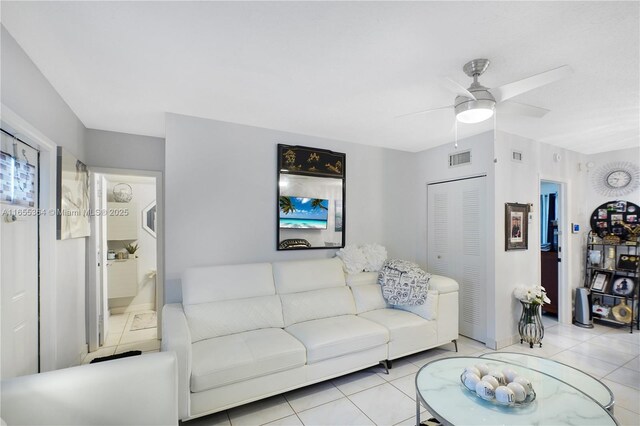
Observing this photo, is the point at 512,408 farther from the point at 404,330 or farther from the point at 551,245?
the point at 551,245

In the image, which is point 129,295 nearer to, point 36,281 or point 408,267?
point 36,281

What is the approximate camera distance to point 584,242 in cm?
440

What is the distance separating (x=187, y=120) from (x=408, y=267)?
2.76 metres

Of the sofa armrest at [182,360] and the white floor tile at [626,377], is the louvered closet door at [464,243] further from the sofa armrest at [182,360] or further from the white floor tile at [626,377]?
the sofa armrest at [182,360]

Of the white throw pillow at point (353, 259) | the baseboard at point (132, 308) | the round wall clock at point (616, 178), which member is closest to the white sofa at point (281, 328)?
the white throw pillow at point (353, 259)

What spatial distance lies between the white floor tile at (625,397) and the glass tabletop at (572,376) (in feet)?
1.91

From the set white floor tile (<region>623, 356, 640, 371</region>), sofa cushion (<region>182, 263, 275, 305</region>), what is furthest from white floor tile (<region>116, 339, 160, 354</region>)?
white floor tile (<region>623, 356, 640, 371</region>)

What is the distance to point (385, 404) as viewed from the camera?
2316 mm

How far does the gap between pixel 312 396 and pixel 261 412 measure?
1.40ft

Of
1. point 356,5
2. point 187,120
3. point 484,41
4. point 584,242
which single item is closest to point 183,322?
point 187,120

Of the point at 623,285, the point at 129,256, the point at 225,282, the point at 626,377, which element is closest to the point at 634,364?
the point at 626,377

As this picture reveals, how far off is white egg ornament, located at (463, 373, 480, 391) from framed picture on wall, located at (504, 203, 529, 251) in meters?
2.09

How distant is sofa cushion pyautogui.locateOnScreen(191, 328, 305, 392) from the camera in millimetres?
1996

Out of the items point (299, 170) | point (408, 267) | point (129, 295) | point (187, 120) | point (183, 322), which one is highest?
point (187, 120)
